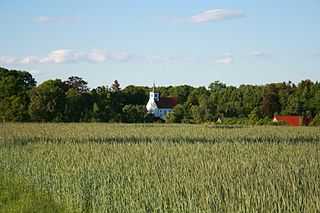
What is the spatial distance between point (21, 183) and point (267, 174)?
7.60 m

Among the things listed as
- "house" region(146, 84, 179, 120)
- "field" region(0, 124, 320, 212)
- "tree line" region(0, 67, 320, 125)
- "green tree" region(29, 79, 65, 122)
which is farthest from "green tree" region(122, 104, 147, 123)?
"field" region(0, 124, 320, 212)

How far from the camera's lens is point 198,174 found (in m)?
10.4

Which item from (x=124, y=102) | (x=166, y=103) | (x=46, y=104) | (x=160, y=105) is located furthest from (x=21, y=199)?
(x=166, y=103)

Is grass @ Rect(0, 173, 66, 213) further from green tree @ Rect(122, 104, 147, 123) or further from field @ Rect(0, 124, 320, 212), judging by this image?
green tree @ Rect(122, 104, 147, 123)

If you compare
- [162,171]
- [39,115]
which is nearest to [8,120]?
[39,115]

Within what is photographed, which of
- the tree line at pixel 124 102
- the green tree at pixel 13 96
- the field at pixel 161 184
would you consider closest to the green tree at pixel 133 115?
the tree line at pixel 124 102

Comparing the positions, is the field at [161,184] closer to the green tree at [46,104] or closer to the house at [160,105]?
the green tree at [46,104]

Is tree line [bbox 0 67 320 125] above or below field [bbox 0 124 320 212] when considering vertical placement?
above

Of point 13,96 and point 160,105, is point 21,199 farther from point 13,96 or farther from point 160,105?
point 160,105

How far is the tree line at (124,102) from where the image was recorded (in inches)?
2477

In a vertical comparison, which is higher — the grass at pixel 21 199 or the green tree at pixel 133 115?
the green tree at pixel 133 115

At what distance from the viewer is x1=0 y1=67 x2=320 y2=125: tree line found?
206 feet

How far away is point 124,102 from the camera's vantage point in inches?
3570

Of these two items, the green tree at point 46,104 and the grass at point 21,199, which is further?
the green tree at point 46,104
